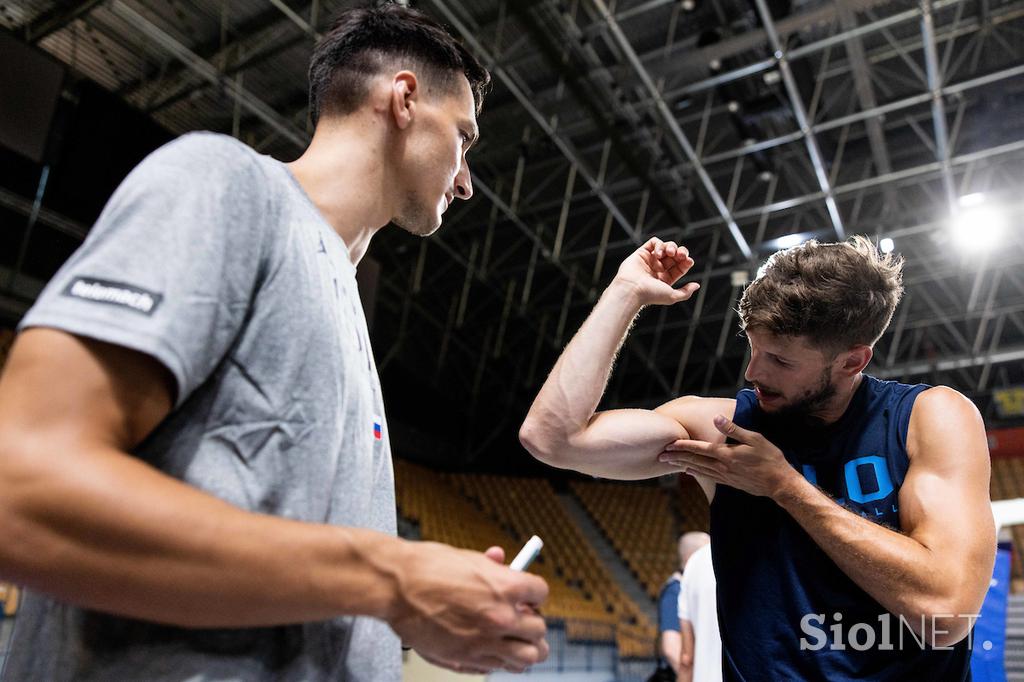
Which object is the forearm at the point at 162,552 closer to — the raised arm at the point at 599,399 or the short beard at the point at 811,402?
the raised arm at the point at 599,399

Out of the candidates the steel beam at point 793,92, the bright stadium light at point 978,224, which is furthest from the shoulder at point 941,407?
the bright stadium light at point 978,224

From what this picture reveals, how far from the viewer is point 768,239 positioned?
39.3ft

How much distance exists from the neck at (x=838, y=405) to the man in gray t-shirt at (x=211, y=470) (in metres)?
1.27

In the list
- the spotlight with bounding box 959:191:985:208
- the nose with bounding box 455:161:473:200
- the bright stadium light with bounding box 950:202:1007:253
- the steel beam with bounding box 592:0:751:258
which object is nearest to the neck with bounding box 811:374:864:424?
the nose with bounding box 455:161:473:200

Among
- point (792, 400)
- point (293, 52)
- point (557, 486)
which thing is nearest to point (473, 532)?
point (557, 486)

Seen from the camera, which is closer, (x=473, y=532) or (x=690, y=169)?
(x=690, y=169)

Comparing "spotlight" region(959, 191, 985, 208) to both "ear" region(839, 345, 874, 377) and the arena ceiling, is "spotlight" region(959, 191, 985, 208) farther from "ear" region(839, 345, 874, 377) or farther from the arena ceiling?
"ear" region(839, 345, 874, 377)

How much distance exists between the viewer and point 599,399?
5.95ft

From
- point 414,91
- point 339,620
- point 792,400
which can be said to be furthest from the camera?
point 792,400

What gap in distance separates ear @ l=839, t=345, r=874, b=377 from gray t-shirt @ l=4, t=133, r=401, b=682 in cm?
128

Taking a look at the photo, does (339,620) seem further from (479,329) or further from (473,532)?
(479,329)

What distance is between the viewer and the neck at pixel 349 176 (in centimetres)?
115

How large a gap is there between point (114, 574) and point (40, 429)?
0.14 meters

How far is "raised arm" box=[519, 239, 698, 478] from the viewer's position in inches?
69.6
